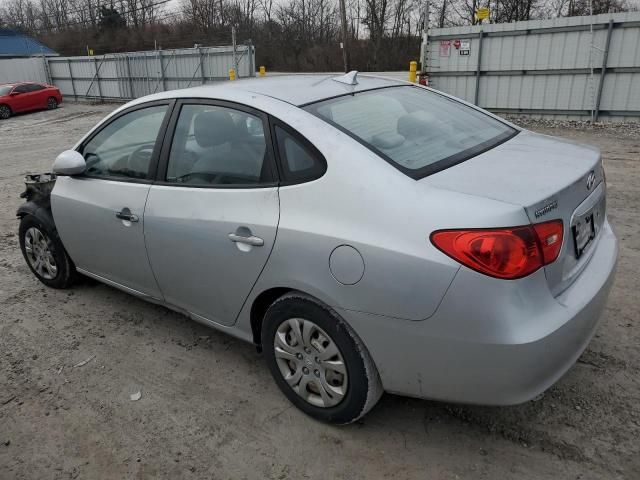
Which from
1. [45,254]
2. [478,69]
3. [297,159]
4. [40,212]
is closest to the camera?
Result: [297,159]

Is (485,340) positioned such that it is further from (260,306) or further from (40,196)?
(40,196)

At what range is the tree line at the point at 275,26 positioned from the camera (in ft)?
123

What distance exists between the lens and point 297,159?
245 centimetres

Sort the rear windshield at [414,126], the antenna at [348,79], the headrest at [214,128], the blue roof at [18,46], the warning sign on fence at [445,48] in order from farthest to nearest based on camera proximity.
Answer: the blue roof at [18,46], the warning sign on fence at [445,48], the antenna at [348,79], the headrest at [214,128], the rear windshield at [414,126]

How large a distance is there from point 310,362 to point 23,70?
33.1 m

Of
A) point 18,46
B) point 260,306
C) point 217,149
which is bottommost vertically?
point 260,306

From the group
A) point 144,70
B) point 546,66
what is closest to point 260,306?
point 546,66

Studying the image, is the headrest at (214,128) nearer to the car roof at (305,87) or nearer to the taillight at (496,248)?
the car roof at (305,87)

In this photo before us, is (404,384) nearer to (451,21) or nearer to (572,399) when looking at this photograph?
(572,399)

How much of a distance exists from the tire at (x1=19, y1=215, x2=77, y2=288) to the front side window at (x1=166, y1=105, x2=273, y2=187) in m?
1.62

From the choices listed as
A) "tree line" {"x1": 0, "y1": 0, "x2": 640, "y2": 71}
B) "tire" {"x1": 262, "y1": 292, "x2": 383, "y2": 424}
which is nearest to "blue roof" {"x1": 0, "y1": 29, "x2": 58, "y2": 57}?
"tree line" {"x1": 0, "y1": 0, "x2": 640, "y2": 71}

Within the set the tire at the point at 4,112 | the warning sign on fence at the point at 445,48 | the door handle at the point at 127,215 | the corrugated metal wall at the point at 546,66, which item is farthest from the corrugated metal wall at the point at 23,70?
the door handle at the point at 127,215

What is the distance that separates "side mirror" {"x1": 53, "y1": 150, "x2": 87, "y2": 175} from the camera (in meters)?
3.48

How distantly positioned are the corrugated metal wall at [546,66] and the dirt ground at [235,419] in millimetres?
9169
